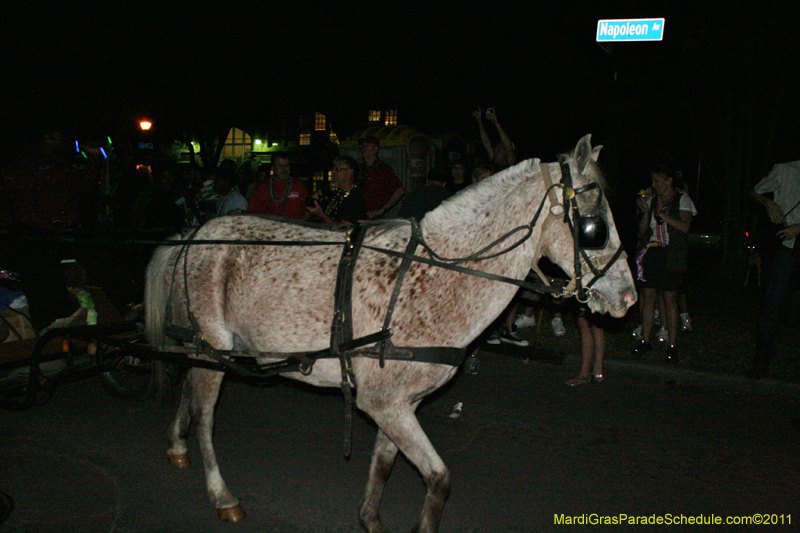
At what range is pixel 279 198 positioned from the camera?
21.1ft

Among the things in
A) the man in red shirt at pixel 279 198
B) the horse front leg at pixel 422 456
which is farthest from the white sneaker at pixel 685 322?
the horse front leg at pixel 422 456

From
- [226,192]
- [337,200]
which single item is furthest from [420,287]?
[226,192]

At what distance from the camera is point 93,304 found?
211 inches

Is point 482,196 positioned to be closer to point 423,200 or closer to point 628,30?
point 423,200

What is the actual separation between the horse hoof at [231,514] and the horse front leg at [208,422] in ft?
0.07

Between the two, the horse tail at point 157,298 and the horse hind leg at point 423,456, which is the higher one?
the horse tail at point 157,298

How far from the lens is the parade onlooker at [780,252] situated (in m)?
6.32

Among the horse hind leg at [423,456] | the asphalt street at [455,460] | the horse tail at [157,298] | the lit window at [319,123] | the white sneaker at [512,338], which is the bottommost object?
the asphalt street at [455,460]

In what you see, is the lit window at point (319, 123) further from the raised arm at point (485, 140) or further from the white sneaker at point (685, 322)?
the white sneaker at point (685, 322)

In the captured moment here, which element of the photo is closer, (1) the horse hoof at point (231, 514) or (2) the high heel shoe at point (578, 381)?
(1) the horse hoof at point (231, 514)

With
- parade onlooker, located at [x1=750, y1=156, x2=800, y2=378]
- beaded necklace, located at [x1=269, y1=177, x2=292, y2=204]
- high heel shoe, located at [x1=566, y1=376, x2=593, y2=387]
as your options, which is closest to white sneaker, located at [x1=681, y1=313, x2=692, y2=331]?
parade onlooker, located at [x1=750, y1=156, x2=800, y2=378]

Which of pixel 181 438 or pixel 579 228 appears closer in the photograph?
pixel 579 228

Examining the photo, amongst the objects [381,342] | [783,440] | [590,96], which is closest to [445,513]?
[381,342]

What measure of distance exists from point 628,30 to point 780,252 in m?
5.73
